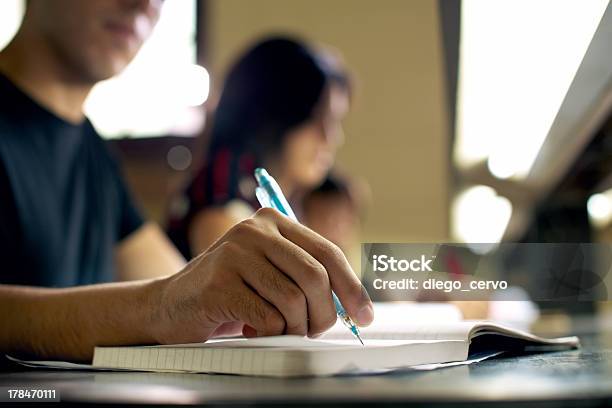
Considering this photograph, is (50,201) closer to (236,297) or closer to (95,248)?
(95,248)

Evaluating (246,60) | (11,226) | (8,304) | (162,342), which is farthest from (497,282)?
(246,60)

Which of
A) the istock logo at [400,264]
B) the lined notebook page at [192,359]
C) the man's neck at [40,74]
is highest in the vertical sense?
the man's neck at [40,74]

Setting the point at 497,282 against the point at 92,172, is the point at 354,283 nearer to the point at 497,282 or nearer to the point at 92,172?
the point at 497,282

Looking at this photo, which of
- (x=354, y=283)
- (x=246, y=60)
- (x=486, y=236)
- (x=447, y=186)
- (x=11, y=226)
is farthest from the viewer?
(x=447, y=186)

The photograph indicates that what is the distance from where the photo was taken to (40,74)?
0.79 meters

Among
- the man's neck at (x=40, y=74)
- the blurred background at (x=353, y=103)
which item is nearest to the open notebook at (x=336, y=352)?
the man's neck at (x=40, y=74)

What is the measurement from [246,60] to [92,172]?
15.9 inches

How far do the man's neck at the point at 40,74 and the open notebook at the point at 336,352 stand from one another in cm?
47

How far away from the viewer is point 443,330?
406mm

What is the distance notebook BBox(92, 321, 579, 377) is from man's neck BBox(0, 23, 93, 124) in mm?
469

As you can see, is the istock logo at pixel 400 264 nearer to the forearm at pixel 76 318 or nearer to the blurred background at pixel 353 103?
the forearm at pixel 76 318

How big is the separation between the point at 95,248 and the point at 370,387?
2.04 ft

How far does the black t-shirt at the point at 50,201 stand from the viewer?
706mm

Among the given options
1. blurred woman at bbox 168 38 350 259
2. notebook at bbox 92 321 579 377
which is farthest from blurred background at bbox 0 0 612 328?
notebook at bbox 92 321 579 377
